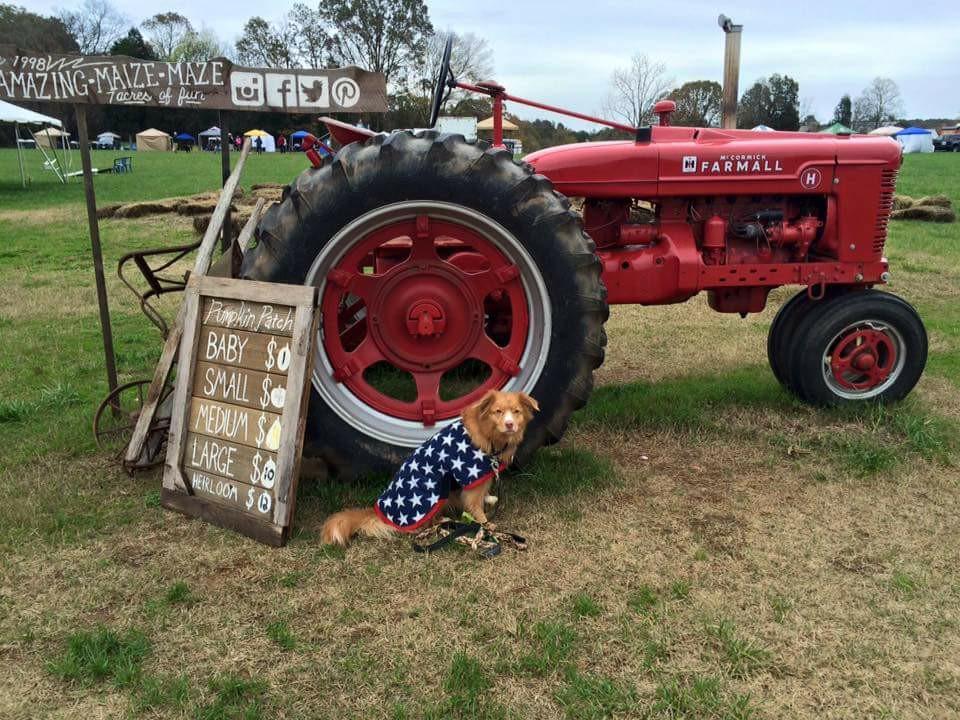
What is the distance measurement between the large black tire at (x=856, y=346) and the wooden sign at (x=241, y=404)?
8.96 feet

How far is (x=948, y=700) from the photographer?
216 cm

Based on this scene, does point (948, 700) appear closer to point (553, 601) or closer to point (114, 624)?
point (553, 601)

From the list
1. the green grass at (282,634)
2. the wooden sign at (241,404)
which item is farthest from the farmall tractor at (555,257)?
the green grass at (282,634)

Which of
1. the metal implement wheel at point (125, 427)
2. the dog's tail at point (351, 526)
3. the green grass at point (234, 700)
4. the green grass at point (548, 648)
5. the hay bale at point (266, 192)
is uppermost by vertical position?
the hay bale at point (266, 192)

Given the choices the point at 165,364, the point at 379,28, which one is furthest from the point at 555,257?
the point at 379,28

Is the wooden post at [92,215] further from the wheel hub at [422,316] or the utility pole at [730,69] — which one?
the utility pole at [730,69]

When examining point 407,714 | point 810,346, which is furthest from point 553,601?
point 810,346

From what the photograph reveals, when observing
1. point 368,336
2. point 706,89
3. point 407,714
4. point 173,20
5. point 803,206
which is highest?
point 173,20

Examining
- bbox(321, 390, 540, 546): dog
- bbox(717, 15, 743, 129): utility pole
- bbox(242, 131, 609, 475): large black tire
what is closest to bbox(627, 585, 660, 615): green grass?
bbox(321, 390, 540, 546): dog

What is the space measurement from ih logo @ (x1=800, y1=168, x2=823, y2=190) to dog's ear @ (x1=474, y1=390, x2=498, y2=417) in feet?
7.37

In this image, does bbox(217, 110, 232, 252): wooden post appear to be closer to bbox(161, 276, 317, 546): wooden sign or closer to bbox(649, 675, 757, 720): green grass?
bbox(161, 276, 317, 546): wooden sign

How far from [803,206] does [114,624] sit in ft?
12.8

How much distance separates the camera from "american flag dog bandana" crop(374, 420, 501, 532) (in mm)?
3025

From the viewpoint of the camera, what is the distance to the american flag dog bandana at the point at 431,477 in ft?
9.93
